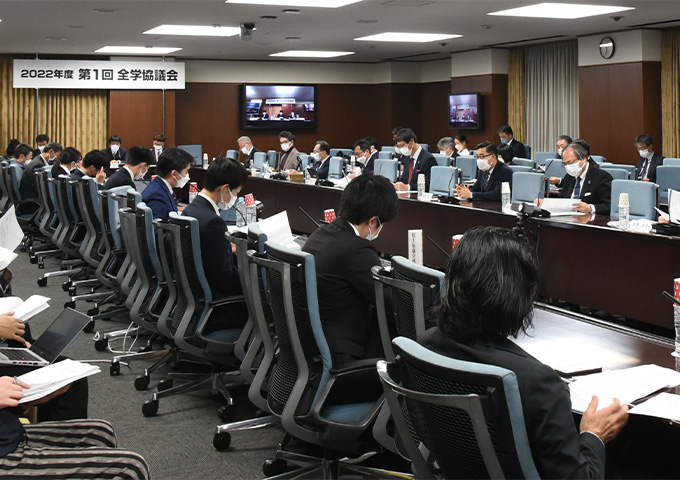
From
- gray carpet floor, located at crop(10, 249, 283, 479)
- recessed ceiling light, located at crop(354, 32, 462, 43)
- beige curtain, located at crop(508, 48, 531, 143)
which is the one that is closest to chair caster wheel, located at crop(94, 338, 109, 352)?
gray carpet floor, located at crop(10, 249, 283, 479)

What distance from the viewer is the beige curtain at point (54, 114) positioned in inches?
575

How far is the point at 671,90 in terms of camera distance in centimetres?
1157

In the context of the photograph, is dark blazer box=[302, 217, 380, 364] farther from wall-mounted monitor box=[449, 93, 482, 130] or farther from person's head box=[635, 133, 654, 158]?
wall-mounted monitor box=[449, 93, 482, 130]

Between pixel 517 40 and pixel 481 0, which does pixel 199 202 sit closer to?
pixel 481 0

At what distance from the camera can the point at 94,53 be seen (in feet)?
47.8

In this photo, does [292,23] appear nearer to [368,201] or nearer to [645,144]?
[645,144]

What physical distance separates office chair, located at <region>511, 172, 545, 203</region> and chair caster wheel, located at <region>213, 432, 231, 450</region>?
14.7ft

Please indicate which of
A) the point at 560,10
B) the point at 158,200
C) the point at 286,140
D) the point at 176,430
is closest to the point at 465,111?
the point at 286,140

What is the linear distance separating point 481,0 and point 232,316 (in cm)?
610

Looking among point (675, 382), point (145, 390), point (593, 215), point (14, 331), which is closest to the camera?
point (675, 382)

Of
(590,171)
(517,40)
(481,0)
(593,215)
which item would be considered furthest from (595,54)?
(593,215)

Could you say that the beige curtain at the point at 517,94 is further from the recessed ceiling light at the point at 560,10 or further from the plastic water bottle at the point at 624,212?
the plastic water bottle at the point at 624,212

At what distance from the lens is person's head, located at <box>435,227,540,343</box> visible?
162 centimetres

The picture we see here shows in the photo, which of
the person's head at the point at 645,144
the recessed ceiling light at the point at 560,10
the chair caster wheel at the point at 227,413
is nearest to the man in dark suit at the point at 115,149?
the recessed ceiling light at the point at 560,10
